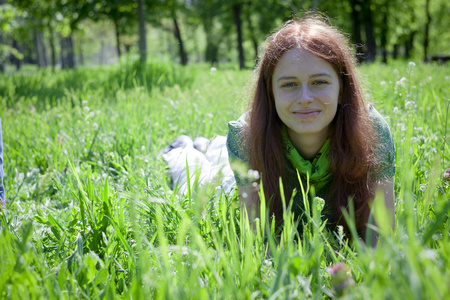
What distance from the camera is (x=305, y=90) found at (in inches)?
72.2

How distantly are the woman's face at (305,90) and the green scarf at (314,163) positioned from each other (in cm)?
20

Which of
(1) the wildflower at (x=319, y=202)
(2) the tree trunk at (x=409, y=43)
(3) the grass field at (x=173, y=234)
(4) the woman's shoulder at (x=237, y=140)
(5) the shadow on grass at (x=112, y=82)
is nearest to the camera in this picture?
(3) the grass field at (x=173, y=234)

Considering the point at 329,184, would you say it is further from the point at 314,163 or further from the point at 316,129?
the point at 316,129

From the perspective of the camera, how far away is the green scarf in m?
2.04

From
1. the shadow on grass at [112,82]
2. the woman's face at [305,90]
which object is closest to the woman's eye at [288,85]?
the woman's face at [305,90]

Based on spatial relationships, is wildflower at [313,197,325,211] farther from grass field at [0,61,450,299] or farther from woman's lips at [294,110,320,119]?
woman's lips at [294,110,320,119]

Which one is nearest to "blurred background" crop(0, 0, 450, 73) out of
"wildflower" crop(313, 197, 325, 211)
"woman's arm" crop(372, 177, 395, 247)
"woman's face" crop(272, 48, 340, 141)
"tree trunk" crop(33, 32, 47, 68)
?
"tree trunk" crop(33, 32, 47, 68)

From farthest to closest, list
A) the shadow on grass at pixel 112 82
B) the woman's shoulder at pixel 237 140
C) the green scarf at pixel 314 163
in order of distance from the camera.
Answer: the shadow on grass at pixel 112 82
the woman's shoulder at pixel 237 140
the green scarf at pixel 314 163

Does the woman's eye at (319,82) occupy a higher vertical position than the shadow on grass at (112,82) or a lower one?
lower

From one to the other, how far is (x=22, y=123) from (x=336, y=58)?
3.16m

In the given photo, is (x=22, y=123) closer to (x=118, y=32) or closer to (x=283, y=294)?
(x=283, y=294)

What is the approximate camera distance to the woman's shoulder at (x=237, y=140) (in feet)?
7.23

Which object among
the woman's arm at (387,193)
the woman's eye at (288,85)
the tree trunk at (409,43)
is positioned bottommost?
the woman's arm at (387,193)

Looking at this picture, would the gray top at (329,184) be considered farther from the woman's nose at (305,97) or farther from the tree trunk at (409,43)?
the tree trunk at (409,43)
